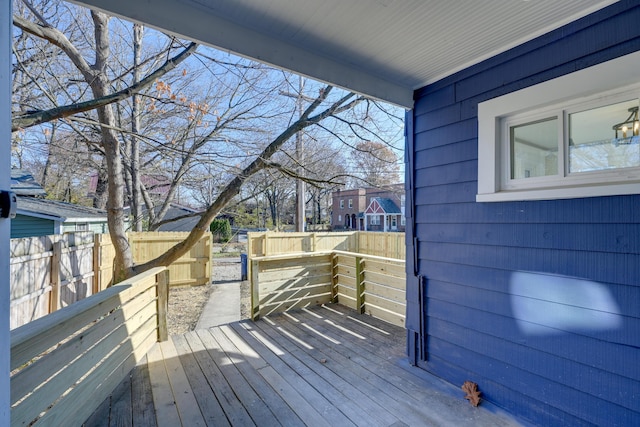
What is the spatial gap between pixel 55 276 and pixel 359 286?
4.24m

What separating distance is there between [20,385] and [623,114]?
3293 millimetres

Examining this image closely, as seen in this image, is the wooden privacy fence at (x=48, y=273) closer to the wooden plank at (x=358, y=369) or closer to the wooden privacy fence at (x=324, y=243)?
the wooden plank at (x=358, y=369)

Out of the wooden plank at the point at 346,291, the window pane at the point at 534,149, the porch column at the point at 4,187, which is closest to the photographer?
the porch column at the point at 4,187

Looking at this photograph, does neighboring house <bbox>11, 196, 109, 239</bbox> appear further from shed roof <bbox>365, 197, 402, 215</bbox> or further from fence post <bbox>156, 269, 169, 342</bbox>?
shed roof <bbox>365, 197, 402, 215</bbox>

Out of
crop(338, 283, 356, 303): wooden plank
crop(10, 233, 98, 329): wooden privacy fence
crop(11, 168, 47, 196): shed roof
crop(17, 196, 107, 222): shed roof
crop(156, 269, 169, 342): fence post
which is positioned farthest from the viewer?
crop(17, 196, 107, 222): shed roof

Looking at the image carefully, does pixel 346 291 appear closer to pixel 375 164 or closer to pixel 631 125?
pixel 375 164

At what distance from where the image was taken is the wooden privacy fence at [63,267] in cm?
362

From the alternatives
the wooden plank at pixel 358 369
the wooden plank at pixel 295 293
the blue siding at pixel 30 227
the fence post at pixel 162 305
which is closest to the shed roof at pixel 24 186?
the blue siding at pixel 30 227

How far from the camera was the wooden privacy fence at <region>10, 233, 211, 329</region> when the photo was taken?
3625 millimetres

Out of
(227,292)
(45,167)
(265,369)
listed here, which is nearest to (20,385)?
(265,369)

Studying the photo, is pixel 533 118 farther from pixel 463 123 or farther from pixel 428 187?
pixel 428 187

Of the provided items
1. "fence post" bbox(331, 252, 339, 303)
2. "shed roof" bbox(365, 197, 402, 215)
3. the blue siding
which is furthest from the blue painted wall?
"shed roof" bbox(365, 197, 402, 215)

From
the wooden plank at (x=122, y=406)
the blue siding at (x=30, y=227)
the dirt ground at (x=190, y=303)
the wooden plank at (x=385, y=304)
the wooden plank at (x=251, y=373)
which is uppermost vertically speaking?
the blue siding at (x=30, y=227)

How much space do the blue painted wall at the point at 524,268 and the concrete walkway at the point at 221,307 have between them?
295 cm
